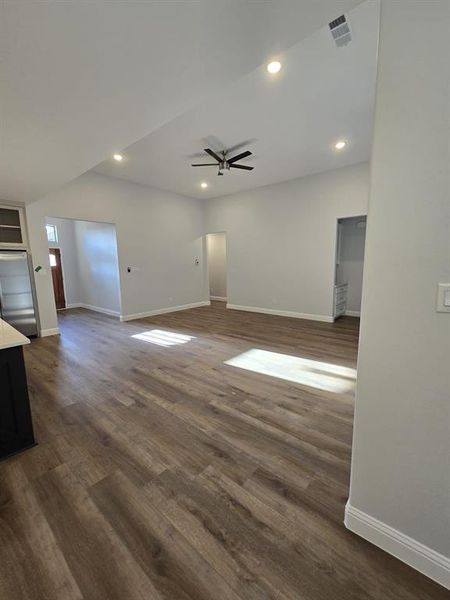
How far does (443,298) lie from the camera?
927 mm

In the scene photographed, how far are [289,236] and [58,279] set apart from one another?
689cm

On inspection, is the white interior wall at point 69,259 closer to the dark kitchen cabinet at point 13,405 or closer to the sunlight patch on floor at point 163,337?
the sunlight patch on floor at point 163,337

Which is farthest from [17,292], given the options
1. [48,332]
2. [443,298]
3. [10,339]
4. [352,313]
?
[352,313]

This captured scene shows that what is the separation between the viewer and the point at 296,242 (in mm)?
5797

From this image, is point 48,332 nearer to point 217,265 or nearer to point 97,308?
point 97,308

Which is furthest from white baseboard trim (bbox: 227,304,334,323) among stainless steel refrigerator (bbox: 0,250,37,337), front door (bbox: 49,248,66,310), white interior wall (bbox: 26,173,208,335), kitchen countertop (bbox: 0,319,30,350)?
kitchen countertop (bbox: 0,319,30,350)

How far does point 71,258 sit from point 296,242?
6.73 metres

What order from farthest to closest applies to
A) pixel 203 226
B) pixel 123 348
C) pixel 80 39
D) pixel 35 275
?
pixel 203 226
pixel 35 275
pixel 123 348
pixel 80 39

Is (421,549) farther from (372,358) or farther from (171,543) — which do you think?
(171,543)

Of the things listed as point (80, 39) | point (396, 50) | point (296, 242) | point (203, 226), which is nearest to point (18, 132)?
point (80, 39)

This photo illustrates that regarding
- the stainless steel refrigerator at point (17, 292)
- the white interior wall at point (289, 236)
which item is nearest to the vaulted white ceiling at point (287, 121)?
the white interior wall at point (289, 236)

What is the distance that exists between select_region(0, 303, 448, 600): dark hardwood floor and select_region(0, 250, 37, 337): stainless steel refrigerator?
1.99 m

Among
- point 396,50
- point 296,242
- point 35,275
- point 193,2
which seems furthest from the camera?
point 296,242

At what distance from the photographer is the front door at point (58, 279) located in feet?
24.5
